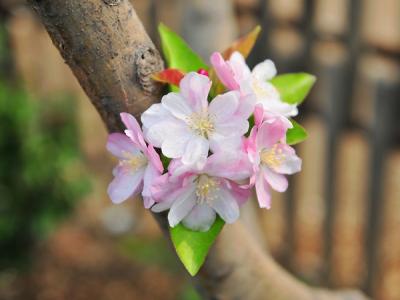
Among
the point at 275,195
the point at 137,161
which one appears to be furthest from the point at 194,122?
the point at 275,195

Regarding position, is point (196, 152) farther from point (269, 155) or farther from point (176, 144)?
point (269, 155)

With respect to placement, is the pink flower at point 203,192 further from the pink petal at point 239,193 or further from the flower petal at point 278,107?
the flower petal at point 278,107

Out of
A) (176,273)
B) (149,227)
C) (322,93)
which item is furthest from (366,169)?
(149,227)

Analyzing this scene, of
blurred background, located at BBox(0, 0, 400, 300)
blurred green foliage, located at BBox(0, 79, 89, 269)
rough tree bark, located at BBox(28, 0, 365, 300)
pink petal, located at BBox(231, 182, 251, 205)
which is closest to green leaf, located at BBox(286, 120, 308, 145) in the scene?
pink petal, located at BBox(231, 182, 251, 205)

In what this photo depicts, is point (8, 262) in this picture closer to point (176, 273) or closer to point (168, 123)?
point (176, 273)

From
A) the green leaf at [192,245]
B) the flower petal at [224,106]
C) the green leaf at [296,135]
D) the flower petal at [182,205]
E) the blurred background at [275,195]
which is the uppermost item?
the flower petal at [224,106]

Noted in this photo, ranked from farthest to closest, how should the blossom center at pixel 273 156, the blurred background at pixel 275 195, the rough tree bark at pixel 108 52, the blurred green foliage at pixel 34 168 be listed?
the blurred green foliage at pixel 34 168
the blurred background at pixel 275 195
the blossom center at pixel 273 156
the rough tree bark at pixel 108 52

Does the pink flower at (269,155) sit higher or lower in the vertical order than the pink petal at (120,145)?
lower

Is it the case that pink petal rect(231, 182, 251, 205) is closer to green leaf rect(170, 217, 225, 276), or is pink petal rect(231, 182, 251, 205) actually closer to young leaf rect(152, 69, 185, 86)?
green leaf rect(170, 217, 225, 276)

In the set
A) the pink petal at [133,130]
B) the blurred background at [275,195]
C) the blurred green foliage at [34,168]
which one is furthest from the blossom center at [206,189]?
the blurred green foliage at [34,168]
